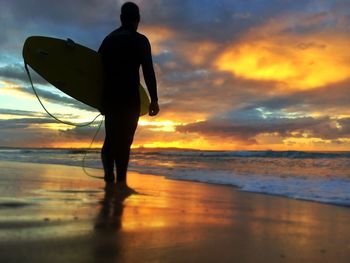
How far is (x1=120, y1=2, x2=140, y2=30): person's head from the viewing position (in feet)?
14.4

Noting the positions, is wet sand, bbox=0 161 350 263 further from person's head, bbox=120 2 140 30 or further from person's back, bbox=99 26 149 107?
person's head, bbox=120 2 140 30

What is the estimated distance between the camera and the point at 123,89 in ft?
14.3

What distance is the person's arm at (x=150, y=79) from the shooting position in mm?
4340

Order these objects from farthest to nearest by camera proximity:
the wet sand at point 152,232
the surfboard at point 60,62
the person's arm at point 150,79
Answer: the surfboard at point 60,62
the person's arm at point 150,79
the wet sand at point 152,232

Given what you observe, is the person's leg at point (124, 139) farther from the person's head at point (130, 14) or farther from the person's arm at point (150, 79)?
the person's head at point (130, 14)

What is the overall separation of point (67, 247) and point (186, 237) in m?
0.66

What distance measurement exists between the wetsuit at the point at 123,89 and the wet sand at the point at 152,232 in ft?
2.82

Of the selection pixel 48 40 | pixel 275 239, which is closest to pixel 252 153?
pixel 48 40

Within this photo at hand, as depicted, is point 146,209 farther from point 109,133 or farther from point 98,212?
point 109,133

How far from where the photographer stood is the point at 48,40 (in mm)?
4910

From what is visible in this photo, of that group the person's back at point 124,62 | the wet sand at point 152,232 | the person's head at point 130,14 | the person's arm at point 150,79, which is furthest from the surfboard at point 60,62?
the wet sand at point 152,232

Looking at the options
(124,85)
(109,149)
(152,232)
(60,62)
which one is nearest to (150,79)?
(124,85)

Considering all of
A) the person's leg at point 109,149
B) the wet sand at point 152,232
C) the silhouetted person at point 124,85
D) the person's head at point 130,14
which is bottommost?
the wet sand at point 152,232

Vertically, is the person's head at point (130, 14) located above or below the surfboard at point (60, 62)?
above
